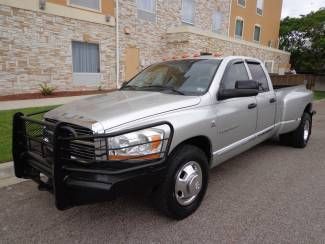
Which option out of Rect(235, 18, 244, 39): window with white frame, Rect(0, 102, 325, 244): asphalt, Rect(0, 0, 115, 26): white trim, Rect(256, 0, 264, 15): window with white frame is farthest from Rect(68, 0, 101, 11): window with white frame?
Rect(256, 0, 264, 15): window with white frame

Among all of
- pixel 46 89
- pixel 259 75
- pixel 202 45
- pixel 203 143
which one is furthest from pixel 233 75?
pixel 202 45

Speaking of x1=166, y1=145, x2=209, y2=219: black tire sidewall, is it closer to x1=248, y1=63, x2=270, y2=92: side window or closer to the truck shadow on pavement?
the truck shadow on pavement

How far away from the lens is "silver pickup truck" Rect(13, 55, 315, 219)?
7.68ft

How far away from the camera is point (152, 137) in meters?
2.51

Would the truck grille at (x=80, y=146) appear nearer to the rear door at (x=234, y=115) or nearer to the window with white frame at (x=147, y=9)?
the rear door at (x=234, y=115)

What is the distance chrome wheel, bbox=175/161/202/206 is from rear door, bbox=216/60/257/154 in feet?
1.83

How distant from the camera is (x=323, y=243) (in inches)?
102

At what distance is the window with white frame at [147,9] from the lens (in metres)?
15.3

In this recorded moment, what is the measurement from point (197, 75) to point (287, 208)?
1.98m

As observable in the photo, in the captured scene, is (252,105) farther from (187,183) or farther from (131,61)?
(131,61)

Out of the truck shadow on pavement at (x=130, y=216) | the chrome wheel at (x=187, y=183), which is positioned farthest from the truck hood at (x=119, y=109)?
the truck shadow on pavement at (x=130, y=216)

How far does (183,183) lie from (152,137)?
71cm

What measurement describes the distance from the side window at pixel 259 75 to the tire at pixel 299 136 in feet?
5.30

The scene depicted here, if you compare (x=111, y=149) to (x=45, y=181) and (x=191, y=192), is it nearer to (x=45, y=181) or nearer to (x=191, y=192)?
(x=45, y=181)
